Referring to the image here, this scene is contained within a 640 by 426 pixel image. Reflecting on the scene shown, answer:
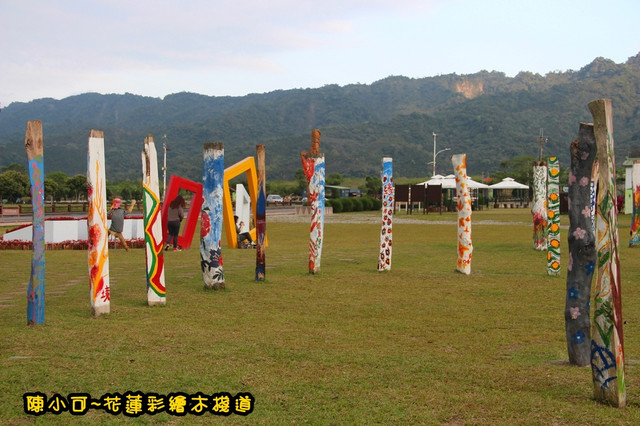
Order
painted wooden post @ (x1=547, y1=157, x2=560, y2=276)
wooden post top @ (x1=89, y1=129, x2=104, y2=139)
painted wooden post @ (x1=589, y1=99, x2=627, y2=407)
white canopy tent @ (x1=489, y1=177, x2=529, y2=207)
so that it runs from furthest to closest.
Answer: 1. white canopy tent @ (x1=489, y1=177, x2=529, y2=207)
2. painted wooden post @ (x1=547, y1=157, x2=560, y2=276)
3. wooden post top @ (x1=89, y1=129, x2=104, y2=139)
4. painted wooden post @ (x1=589, y1=99, x2=627, y2=407)

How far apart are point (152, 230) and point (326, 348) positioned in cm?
375

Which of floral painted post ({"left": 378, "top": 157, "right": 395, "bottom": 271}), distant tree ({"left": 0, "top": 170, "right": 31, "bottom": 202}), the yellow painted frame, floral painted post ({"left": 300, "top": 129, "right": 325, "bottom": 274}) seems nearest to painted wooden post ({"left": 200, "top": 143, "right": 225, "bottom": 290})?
floral painted post ({"left": 300, "top": 129, "right": 325, "bottom": 274})

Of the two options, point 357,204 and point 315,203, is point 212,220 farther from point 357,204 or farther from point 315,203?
point 357,204

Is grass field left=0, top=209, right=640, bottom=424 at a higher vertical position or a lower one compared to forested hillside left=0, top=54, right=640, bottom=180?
lower

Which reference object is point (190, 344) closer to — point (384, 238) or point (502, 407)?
point (502, 407)

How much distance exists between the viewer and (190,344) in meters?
7.38

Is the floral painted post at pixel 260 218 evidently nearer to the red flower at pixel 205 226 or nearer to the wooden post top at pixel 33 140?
the red flower at pixel 205 226

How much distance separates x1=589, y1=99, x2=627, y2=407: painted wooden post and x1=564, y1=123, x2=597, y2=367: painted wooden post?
1.07 metres

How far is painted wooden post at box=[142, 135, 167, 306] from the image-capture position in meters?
9.82

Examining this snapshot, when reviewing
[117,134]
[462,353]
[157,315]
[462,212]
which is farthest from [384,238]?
[117,134]

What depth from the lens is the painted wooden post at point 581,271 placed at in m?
6.52

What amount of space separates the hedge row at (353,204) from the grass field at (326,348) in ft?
117

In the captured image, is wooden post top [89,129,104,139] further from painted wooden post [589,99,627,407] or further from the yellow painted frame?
the yellow painted frame

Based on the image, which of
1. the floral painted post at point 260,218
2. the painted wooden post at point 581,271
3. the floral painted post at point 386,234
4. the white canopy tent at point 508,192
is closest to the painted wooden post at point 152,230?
the floral painted post at point 260,218
